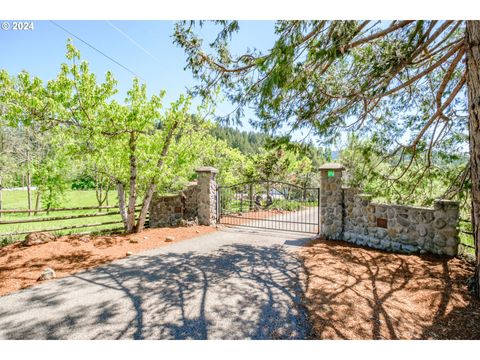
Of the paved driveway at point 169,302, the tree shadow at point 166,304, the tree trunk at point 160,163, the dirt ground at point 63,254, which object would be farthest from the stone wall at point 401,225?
the tree trunk at point 160,163

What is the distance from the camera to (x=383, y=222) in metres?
5.04

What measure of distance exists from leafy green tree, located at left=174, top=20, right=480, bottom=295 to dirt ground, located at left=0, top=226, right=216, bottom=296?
3570mm

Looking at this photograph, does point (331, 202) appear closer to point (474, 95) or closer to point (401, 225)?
point (401, 225)

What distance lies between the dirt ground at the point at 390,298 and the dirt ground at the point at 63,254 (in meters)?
3.65

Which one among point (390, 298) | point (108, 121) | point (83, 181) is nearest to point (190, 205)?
point (108, 121)

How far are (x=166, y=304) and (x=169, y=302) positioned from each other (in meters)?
0.05

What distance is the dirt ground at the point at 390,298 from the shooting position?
2.25 meters

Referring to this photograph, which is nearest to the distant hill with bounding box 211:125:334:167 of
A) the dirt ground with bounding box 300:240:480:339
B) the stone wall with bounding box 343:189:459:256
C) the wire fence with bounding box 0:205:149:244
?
the stone wall with bounding box 343:189:459:256

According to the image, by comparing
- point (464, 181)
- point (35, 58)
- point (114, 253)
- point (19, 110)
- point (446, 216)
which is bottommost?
point (114, 253)

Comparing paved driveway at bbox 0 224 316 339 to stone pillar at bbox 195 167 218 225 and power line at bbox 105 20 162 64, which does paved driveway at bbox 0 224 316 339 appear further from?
power line at bbox 105 20 162 64

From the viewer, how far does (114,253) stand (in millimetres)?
4711
